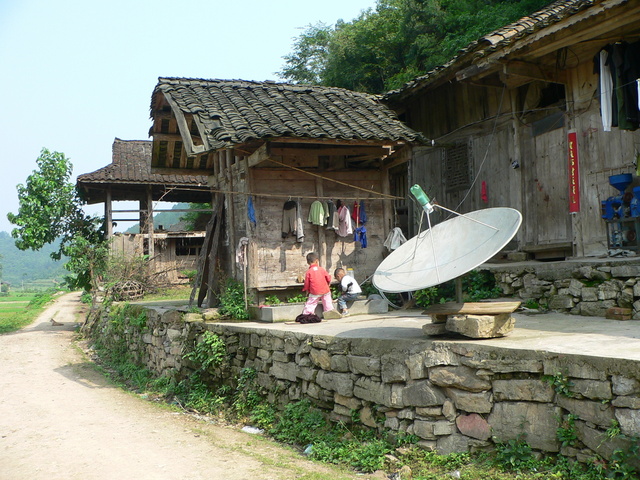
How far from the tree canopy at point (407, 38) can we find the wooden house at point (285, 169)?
21.1ft

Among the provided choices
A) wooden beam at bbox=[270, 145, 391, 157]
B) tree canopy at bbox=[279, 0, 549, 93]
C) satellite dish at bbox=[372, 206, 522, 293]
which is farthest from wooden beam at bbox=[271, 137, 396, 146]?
tree canopy at bbox=[279, 0, 549, 93]

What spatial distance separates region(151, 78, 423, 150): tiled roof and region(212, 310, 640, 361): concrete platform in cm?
287

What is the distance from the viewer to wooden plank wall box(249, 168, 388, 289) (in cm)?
963

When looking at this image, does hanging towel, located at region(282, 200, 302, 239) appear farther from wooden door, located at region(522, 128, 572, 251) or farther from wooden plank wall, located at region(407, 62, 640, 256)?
wooden door, located at region(522, 128, 572, 251)

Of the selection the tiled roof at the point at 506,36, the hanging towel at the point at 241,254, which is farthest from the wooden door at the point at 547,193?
the hanging towel at the point at 241,254

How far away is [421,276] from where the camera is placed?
19.0 ft

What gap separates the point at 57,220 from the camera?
2000 cm

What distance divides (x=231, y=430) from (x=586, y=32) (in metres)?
6.88

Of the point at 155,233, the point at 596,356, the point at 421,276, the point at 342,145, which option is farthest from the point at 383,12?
the point at 596,356

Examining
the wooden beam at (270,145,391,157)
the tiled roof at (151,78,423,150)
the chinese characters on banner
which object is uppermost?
the tiled roof at (151,78,423,150)

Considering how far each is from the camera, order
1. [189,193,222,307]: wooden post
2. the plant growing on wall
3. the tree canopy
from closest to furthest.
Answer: the plant growing on wall
[189,193,222,307]: wooden post
the tree canopy

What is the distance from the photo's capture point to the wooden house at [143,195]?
20281 mm

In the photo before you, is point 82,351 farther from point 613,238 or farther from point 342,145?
point 613,238

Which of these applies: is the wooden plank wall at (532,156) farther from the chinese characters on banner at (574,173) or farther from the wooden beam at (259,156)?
the wooden beam at (259,156)
